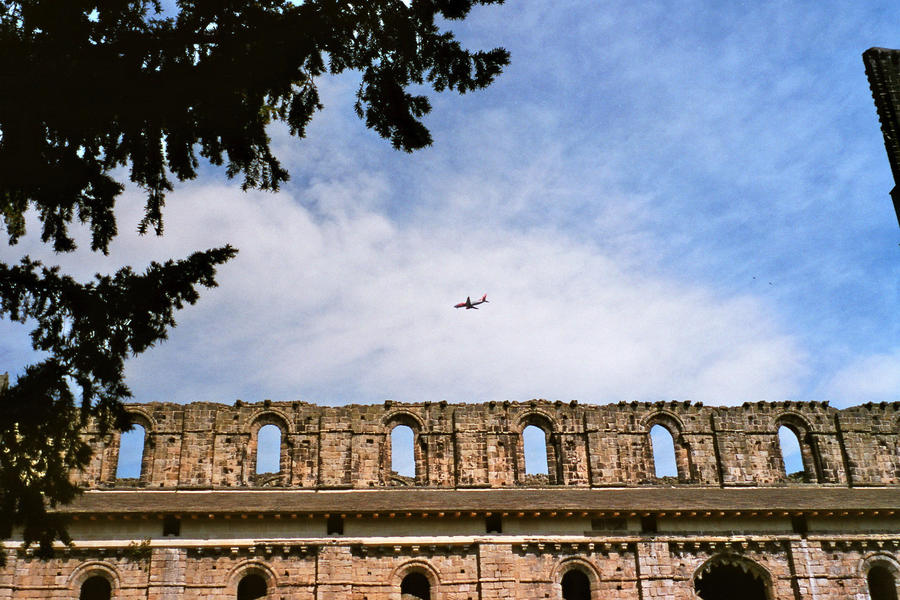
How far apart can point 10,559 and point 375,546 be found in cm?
895

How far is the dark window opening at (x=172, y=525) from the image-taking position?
881 inches

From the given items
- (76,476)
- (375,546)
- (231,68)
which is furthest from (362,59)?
(76,476)

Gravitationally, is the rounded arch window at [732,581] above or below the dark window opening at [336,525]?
below

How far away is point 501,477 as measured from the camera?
25.3 m

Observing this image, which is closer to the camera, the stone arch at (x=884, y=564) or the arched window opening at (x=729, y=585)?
the stone arch at (x=884, y=564)

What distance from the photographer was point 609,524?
77.3ft

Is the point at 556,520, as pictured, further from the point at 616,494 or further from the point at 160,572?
the point at 160,572

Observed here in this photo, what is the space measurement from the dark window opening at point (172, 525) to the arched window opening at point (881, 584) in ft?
61.1

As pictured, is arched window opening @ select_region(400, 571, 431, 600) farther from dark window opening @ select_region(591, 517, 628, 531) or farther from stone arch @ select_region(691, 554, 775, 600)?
stone arch @ select_region(691, 554, 775, 600)

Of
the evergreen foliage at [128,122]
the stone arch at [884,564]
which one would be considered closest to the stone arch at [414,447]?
the stone arch at [884,564]

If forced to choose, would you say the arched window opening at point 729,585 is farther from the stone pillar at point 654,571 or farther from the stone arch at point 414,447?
the stone arch at point 414,447

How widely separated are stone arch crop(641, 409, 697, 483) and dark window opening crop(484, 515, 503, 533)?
529 centimetres

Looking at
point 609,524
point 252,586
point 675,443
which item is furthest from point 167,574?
point 675,443

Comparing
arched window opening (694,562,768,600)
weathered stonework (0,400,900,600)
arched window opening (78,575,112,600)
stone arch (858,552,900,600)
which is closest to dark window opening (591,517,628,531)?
weathered stonework (0,400,900,600)
